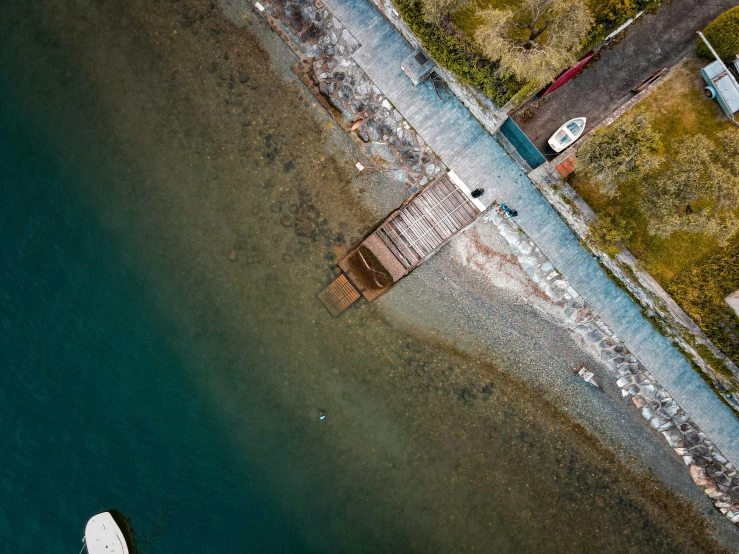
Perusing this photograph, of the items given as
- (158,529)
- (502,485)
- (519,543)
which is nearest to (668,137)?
(502,485)

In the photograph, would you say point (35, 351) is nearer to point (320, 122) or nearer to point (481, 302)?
point (320, 122)

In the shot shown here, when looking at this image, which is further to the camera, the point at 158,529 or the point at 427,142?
the point at 158,529

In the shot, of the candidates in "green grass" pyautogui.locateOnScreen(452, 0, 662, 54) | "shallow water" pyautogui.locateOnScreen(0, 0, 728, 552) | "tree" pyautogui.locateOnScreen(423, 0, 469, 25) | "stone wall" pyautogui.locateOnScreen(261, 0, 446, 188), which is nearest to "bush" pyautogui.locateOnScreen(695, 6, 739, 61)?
"green grass" pyautogui.locateOnScreen(452, 0, 662, 54)

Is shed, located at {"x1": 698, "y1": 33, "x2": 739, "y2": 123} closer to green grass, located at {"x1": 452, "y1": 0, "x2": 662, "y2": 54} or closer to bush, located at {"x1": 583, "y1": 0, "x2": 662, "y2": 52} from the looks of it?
bush, located at {"x1": 583, "y1": 0, "x2": 662, "y2": 52}

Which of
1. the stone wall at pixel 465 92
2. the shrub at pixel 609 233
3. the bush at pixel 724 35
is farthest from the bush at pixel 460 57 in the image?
the bush at pixel 724 35

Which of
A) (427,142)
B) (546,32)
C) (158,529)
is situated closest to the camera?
(546,32)

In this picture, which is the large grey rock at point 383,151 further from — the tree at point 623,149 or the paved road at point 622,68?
the tree at point 623,149
